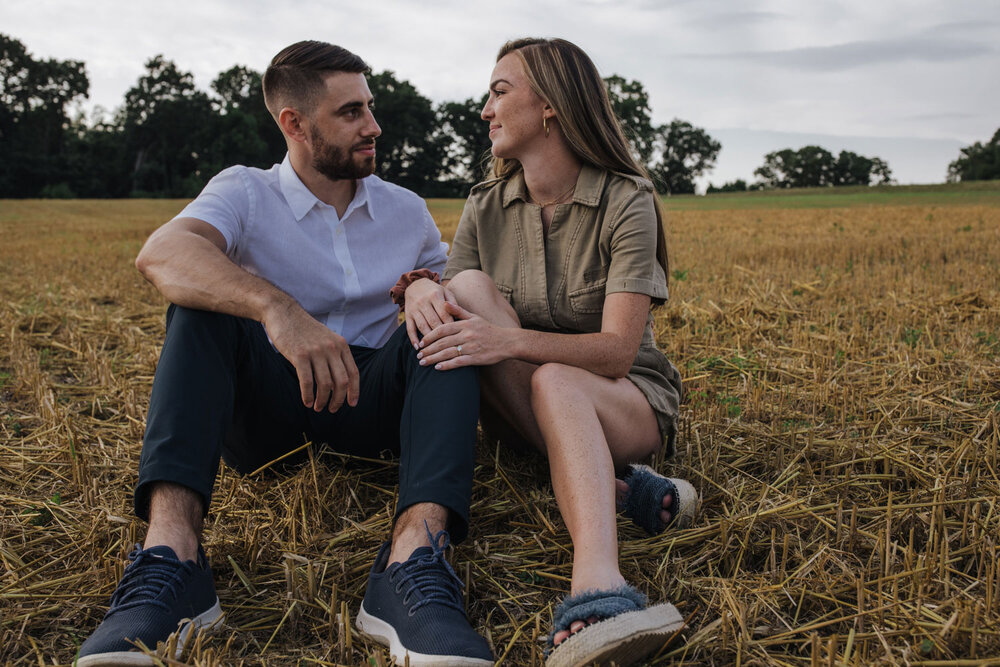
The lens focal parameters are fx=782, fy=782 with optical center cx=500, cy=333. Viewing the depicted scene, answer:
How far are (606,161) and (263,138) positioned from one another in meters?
63.2

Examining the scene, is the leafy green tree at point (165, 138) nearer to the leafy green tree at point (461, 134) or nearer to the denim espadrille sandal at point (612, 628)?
the leafy green tree at point (461, 134)

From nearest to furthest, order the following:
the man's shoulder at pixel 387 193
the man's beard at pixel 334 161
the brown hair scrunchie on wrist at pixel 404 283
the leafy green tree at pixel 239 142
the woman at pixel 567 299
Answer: the woman at pixel 567 299 < the brown hair scrunchie on wrist at pixel 404 283 < the man's beard at pixel 334 161 < the man's shoulder at pixel 387 193 < the leafy green tree at pixel 239 142

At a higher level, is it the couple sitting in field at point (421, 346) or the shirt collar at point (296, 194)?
the shirt collar at point (296, 194)

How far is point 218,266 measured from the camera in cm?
249

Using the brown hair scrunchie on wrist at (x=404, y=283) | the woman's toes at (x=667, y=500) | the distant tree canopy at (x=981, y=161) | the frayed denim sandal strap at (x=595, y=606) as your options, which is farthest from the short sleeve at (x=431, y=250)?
the distant tree canopy at (x=981, y=161)

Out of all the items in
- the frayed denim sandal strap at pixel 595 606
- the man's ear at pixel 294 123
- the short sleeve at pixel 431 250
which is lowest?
the frayed denim sandal strap at pixel 595 606

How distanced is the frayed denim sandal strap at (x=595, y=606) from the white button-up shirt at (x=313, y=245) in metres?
1.53

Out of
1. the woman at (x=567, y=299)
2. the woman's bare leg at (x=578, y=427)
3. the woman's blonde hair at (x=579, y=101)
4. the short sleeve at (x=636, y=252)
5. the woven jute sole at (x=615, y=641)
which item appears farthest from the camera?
the woman's blonde hair at (x=579, y=101)

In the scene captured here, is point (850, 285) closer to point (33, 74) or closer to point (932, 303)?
point (932, 303)

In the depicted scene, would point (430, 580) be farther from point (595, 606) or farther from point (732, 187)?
point (732, 187)

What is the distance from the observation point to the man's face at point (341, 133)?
10.3 ft

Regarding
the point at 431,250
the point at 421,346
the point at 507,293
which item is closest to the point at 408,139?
the point at 431,250

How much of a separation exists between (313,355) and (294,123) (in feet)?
4.21

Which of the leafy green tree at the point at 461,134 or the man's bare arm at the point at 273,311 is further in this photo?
the leafy green tree at the point at 461,134
